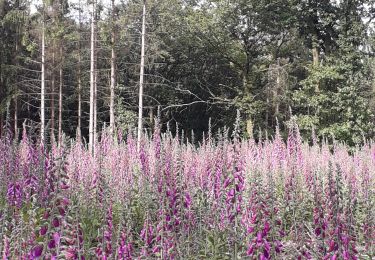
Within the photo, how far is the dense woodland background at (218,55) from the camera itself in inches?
941

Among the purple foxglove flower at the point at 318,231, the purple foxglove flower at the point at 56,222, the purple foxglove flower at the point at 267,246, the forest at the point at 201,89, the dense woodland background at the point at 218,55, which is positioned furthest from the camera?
the dense woodland background at the point at 218,55

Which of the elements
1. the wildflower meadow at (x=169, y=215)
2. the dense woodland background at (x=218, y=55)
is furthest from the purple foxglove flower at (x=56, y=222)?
the dense woodland background at (x=218, y=55)

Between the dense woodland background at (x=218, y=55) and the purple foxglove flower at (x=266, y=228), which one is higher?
the dense woodland background at (x=218, y=55)

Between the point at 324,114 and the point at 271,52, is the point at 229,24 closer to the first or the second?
the point at 271,52

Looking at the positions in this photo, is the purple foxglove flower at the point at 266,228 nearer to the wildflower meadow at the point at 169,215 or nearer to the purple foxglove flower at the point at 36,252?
the wildflower meadow at the point at 169,215

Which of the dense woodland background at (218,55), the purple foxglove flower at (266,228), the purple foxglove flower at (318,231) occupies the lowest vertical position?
the purple foxglove flower at (318,231)

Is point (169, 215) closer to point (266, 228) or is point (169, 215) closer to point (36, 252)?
point (266, 228)

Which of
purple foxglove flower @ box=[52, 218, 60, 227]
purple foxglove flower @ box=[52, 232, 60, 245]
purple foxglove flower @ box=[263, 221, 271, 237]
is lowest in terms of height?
purple foxglove flower @ box=[263, 221, 271, 237]

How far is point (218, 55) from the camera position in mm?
30188

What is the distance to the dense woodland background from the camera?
Result: 23.9 m

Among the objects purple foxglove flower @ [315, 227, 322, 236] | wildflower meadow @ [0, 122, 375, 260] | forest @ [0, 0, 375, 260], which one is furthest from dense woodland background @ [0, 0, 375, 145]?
purple foxglove flower @ [315, 227, 322, 236]

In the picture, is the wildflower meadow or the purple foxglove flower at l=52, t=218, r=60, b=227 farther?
the wildflower meadow

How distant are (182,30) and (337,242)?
26510mm

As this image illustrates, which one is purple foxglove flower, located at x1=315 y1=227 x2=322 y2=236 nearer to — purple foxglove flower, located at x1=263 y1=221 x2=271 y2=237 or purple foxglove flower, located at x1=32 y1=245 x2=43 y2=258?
purple foxglove flower, located at x1=263 y1=221 x2=271 y2=237
